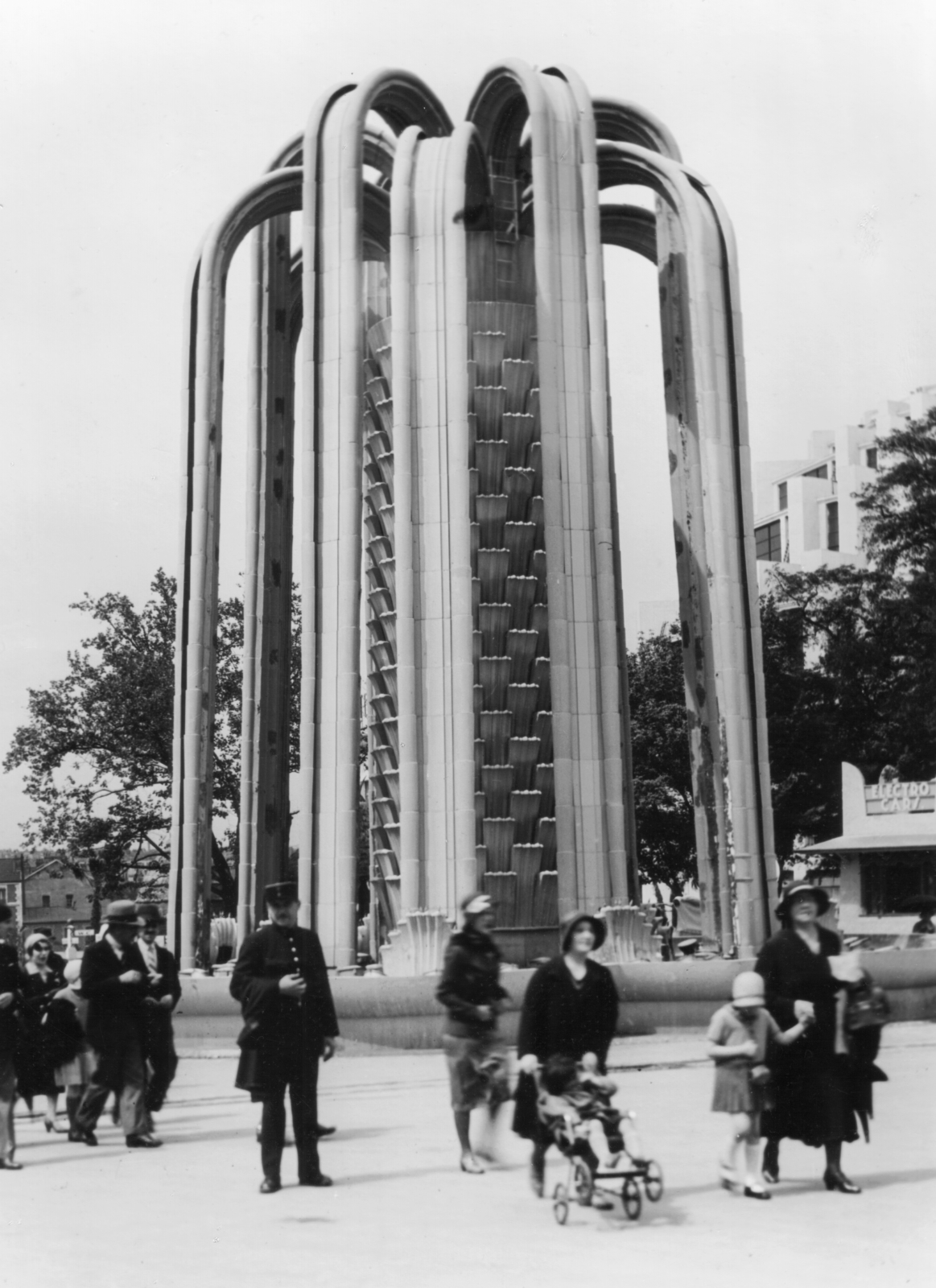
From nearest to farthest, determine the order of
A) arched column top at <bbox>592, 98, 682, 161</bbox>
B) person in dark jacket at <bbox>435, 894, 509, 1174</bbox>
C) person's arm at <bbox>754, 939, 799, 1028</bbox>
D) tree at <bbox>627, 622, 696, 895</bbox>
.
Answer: person's arm at <bbox>754, 939, 799, 1028</bbox> → person in dark jacket at <bbox>435, 894, 509, 1174</bbox> → arched column top at <bbox>592, 98, 682, 161</bbox> → tree at <bbox>627, 622, 696, 895</bbox>

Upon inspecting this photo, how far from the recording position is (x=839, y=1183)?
32.5 ft

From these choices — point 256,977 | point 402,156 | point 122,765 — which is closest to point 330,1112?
point 256,977

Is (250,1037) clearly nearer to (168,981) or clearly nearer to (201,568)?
→ (168,981)

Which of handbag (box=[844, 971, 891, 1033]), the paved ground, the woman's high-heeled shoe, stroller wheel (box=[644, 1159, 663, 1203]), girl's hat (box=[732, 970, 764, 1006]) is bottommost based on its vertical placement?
the paved ground

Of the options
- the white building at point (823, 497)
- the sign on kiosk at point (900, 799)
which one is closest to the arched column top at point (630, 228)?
the sign on kiosk at point (900, 799)

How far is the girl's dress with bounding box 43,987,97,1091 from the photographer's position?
550 inches

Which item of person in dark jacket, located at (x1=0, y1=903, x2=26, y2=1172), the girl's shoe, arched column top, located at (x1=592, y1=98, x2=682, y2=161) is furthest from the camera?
arched column top, located at (x1=592, y1=98, x2=682, y2=161)

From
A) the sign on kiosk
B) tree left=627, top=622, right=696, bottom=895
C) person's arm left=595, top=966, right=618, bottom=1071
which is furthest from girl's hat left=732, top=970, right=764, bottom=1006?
tree left=627, top=622, right=696, bottom=895

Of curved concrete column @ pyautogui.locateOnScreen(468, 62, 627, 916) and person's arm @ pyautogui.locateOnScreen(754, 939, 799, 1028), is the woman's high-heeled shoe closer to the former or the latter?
person's arm @ pyautogui.locateOnScreen(754, 939, 799, 1028)

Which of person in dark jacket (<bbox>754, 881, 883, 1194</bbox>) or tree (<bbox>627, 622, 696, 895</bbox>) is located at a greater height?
tree (<bbox>627, 622, 696, 895</bbox>)

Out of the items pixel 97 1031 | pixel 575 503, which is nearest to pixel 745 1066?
pixel 97 1031

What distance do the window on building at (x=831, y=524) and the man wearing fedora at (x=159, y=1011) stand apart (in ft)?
222

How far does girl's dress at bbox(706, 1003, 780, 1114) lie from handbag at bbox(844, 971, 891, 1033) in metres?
0.44

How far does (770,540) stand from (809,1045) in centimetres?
7325
